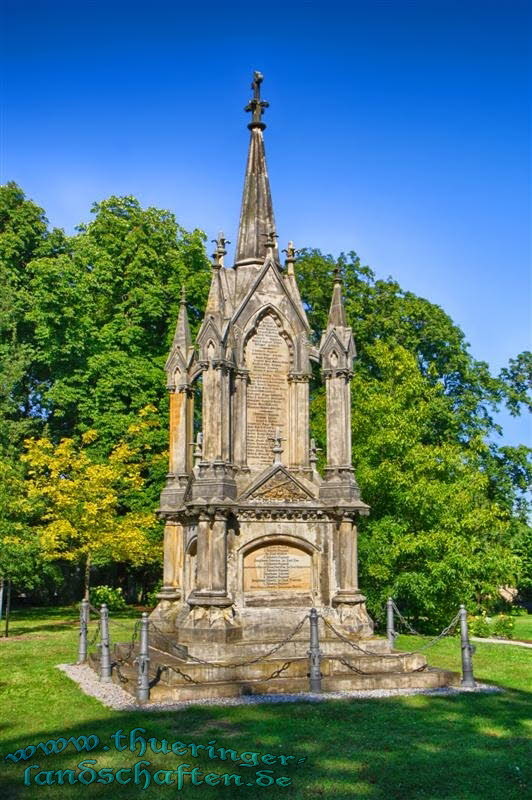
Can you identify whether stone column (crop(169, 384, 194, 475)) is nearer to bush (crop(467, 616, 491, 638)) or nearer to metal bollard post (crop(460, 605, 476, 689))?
metal bollard post (crop(460, 605, 476, 689))

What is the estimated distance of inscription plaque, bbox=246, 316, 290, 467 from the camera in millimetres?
15938

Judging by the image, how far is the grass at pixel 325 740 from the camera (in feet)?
25.7

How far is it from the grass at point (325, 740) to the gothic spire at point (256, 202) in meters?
9.37

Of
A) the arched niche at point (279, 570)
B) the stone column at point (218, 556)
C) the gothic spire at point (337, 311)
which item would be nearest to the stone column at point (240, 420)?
the stone column at point (218, 556)

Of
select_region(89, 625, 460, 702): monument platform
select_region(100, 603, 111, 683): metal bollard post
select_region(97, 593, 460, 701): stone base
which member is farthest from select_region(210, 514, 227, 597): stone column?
select_region(100, 603, 111, 683): metal bollard post

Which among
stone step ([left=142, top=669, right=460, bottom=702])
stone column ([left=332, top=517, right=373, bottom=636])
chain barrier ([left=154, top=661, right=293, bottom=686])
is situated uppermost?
stone column ([left=332, top=517, right=373, bottom=636])

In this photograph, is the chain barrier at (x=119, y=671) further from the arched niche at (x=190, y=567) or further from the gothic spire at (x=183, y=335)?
the gothic spire at (x=183, y=335)

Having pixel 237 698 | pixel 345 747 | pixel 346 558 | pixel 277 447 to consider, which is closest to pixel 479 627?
pixel 346 558

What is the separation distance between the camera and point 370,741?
9.55 meters

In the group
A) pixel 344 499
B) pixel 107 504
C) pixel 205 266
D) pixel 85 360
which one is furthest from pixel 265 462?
pixel 205 266

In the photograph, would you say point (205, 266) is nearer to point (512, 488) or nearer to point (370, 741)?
point (512, 488)

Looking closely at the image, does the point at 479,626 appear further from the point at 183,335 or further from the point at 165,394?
the point at 165,394

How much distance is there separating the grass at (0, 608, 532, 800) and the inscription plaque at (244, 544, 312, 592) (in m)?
3.31

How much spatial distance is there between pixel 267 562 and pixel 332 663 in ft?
7.53
